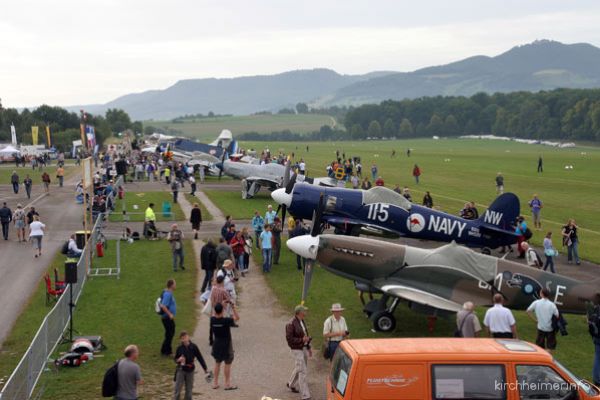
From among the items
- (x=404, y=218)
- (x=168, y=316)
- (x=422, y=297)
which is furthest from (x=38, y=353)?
(x=404, y=218)

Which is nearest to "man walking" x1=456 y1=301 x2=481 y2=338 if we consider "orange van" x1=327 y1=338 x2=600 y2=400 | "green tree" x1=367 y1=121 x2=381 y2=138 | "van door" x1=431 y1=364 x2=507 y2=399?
"orange van" x1=327 y1=338 x2=600 y2=400

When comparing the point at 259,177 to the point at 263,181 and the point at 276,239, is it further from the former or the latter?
the point at 276,239

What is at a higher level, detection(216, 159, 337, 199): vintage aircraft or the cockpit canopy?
the cockpit canopy

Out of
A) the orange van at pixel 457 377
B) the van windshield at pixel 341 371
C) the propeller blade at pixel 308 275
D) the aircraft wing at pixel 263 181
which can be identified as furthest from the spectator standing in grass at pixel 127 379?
the aircraft wing at pixel 263 181

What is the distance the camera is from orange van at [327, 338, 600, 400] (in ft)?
29.6

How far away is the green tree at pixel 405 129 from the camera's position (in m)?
186

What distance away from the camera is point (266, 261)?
2205 centimetres

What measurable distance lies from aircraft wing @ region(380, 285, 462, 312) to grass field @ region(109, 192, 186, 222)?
19.7 metres

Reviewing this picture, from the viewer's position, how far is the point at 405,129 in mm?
186375

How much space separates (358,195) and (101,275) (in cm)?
882

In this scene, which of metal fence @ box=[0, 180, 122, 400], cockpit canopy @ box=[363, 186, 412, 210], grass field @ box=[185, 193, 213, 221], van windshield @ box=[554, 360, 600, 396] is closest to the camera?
van windshield @ box=[554, 360, 600, 396]

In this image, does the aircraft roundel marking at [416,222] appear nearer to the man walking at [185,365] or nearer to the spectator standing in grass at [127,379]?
the man walking at [185,365]

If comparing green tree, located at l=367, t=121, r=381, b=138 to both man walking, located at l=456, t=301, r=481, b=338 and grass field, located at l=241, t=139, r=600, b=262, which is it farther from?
man walking, located at l=456, t=301, r=481, b=338

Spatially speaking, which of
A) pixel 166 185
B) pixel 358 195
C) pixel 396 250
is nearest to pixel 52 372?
pixel 396 250
